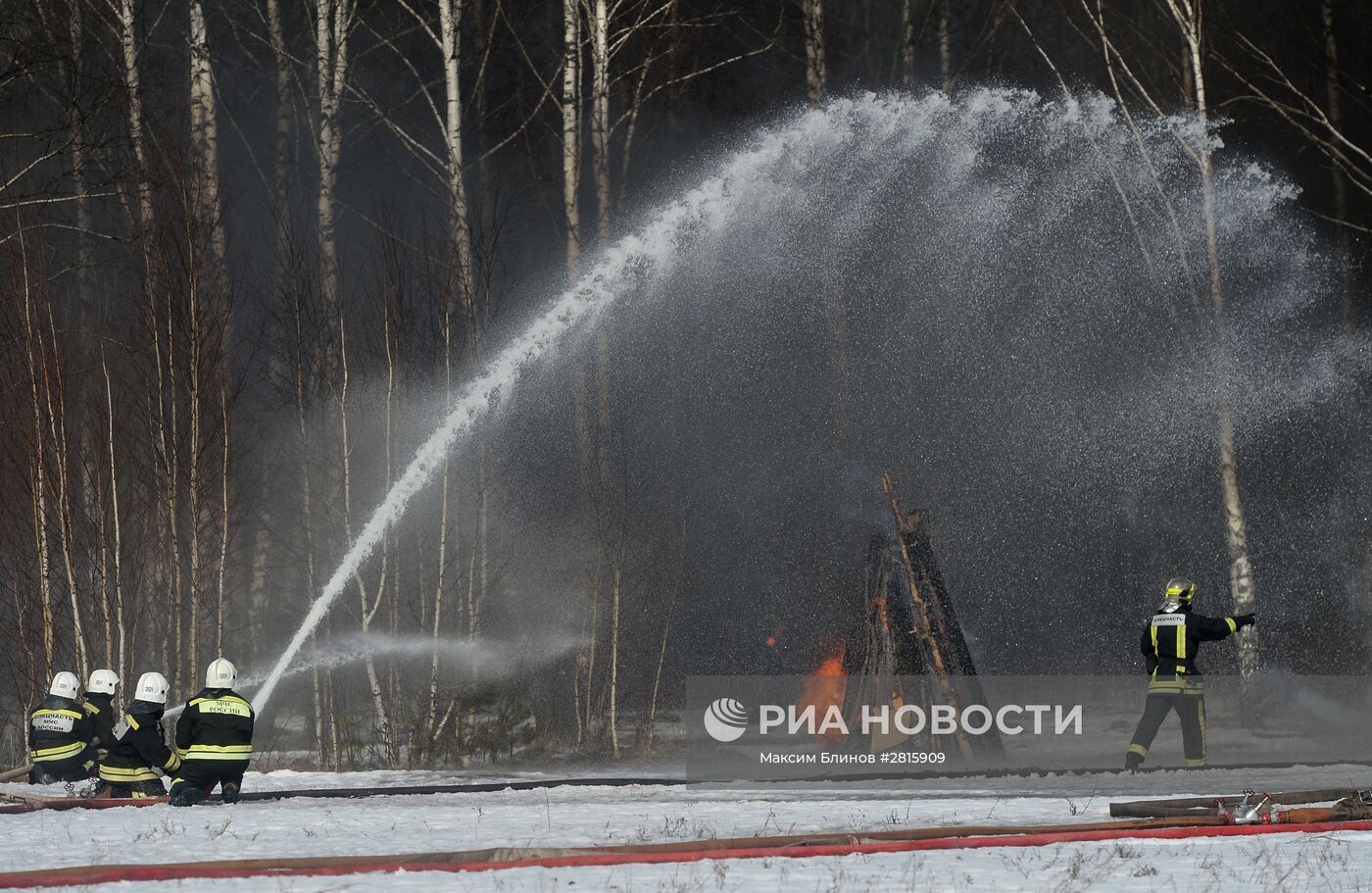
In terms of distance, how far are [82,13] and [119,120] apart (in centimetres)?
268

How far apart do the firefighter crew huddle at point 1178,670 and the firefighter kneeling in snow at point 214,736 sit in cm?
715

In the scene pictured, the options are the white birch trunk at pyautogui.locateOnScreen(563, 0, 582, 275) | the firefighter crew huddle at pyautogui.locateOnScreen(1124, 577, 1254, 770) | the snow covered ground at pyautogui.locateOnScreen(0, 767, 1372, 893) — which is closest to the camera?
the snow covered ground at pyautogui.locateOnScreen(0, 767, 1372, 893)

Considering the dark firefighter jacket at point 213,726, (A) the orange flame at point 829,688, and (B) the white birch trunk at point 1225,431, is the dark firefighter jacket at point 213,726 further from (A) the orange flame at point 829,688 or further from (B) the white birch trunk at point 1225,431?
(B) the white birch trunk at point 1225,431

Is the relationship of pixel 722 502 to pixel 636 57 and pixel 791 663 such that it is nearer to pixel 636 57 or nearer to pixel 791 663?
pixel 791 663

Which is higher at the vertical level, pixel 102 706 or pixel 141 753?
pixel 102 706

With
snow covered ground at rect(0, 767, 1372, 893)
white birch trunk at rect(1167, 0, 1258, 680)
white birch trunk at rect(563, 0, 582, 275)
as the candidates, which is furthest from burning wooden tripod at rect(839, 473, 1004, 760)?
white birch trunk at rect(563, 0, 582, 275)

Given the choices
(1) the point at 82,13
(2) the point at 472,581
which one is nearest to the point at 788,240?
(2) the point at 472,581

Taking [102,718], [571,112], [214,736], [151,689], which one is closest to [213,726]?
[214,736]

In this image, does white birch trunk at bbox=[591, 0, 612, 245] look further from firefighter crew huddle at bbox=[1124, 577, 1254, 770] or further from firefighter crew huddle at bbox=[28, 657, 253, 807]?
firefighter crew huddle at bbox=[1124, 577, 1254, 770]

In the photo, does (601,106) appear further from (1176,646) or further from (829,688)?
(1176,646)

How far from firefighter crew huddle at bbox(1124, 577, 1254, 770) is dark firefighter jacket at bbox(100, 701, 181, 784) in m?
7.78

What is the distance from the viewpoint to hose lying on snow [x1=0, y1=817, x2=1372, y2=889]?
293 inches

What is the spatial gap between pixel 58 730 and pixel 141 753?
80.3 inches

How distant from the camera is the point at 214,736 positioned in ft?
37.6
